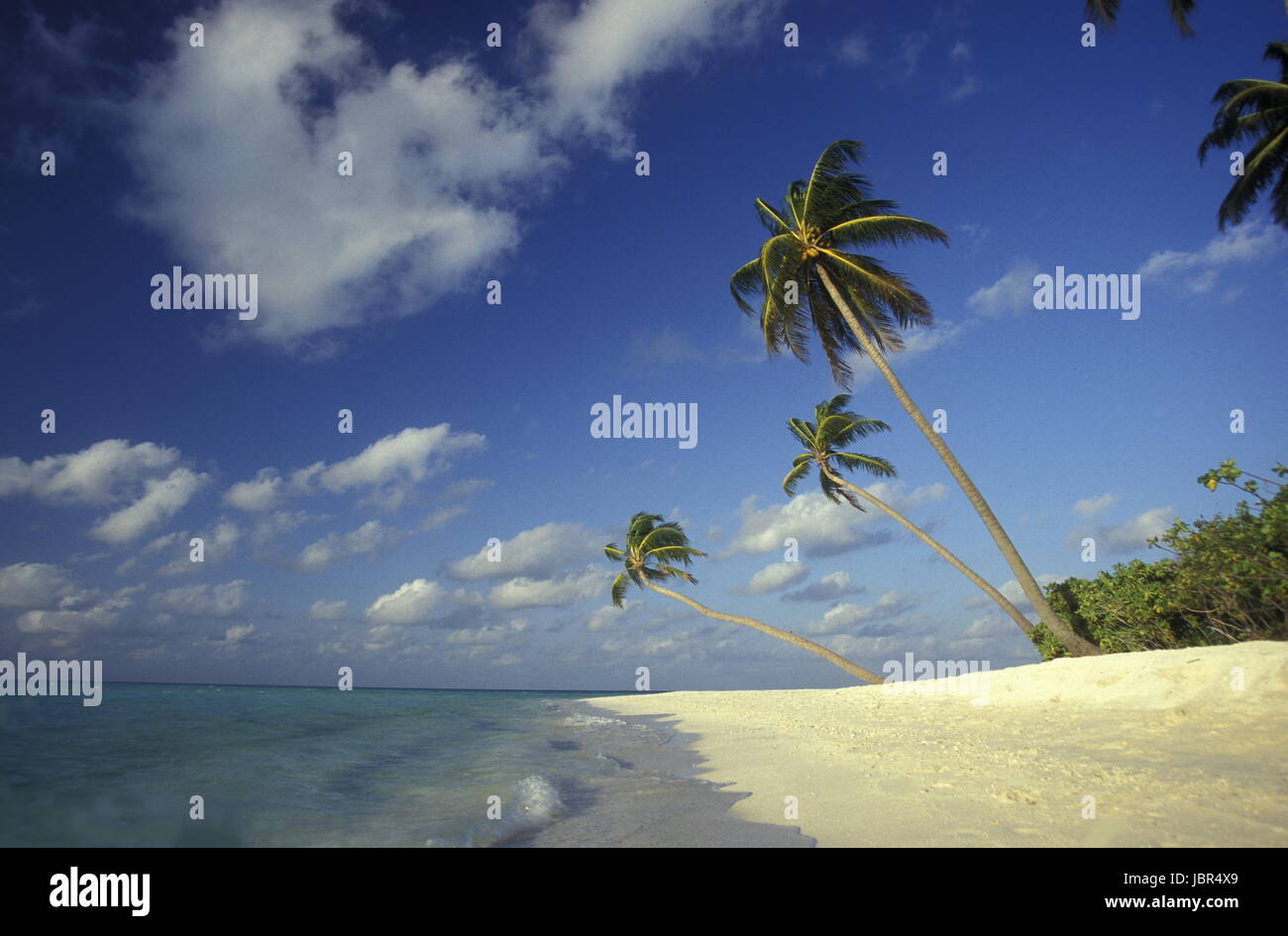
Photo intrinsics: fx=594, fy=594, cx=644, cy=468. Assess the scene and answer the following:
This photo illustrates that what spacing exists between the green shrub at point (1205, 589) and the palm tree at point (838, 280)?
10.4 ft

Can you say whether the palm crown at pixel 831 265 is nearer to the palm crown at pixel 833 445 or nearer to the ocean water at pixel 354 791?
the palm crown at pixel 833 445

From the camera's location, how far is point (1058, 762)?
20.8 ft

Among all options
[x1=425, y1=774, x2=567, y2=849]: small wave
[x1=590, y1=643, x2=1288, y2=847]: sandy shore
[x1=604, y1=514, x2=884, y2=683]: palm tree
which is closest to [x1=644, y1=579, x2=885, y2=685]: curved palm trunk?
[x1=604, y1=514, x2=884, y2=683]: palm tree

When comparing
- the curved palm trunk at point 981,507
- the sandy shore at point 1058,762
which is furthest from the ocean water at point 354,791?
the curved palm trunk at point 981,507

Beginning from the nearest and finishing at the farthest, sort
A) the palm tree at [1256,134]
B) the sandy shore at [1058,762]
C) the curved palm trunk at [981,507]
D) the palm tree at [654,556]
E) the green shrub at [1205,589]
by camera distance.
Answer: the sandy shore at [1058,762] → the green shrub at [1205,589] → the curved palm trunk at [981,507] → the palm tree at [1256,134] → the palm tree at [654,556]

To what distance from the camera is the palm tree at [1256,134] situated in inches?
735

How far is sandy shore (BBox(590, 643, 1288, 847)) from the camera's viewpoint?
13.9 feet

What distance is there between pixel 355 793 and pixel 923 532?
17.0 meters

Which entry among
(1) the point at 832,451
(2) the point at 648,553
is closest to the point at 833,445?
(1) the point at 832,451

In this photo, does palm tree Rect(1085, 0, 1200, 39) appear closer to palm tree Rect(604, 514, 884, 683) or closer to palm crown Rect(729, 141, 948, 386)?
palm crown Rect(729, 141, 948, 386)

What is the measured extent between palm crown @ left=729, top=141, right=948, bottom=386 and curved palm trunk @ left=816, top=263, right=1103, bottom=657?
30.6 inches

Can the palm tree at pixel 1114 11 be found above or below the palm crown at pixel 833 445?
above

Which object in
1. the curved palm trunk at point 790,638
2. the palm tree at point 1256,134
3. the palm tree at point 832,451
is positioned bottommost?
the curved palm trunk at point 790,638
